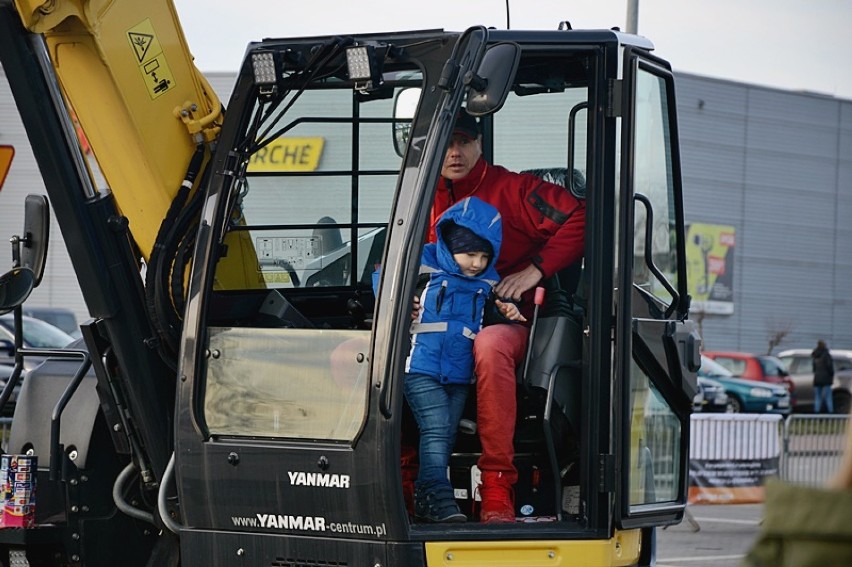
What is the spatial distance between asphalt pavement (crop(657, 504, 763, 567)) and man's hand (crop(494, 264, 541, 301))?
4952mm

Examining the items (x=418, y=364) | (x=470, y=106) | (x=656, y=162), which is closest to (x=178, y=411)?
(x=418, y=364)

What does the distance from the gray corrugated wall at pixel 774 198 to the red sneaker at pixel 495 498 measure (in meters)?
37.5

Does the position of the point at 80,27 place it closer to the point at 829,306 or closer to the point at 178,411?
the point at 178,411

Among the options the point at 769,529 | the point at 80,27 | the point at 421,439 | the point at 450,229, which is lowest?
the point at 421,439

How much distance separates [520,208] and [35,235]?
1.98 metres

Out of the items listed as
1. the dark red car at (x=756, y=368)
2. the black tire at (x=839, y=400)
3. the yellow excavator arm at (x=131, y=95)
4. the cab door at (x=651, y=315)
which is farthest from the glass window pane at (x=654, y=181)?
the black tire at (x=839, y=400)

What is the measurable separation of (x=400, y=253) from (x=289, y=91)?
89 centimetres

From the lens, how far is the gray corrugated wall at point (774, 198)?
143ft

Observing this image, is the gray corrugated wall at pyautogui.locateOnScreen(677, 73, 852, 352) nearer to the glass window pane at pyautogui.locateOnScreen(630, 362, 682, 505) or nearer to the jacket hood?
the glass window pane at pyautogui.locateOnScreen(630, 362, 682, 505)

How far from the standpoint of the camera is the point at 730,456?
14164 millimetres

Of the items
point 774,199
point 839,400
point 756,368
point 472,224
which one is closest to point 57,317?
point 756,368

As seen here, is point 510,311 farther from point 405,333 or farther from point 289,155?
point 289,155

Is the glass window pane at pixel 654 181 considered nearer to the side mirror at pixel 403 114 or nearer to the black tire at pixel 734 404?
the side mirror at pixel 403 114

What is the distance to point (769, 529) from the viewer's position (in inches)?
70.7
